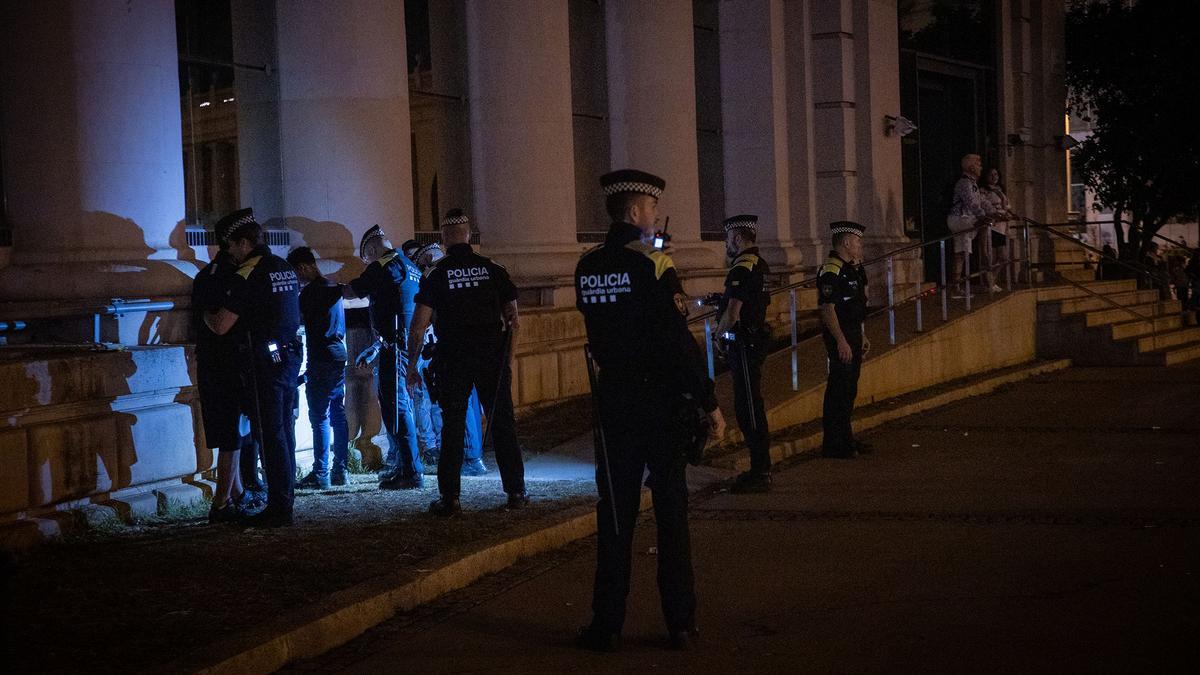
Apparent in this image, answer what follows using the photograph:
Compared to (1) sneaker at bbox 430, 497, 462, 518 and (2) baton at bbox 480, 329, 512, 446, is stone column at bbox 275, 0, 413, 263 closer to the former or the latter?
(2) baton at bbox 480, 329, 512, 446

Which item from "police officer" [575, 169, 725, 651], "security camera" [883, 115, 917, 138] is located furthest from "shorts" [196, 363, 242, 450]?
"security camera" [883, 115, 917, 138]

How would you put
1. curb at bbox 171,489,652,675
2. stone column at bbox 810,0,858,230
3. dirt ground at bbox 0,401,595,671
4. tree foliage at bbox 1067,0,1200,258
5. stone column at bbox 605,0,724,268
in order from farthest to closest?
tree foliage at bbox 1067,0,1200,258 → stone column at bbox 810,0,858,230 → stone column at bbox 605,0,724,268 → dirt ground at bbox 0,401,595,671 → curb at bbox 171,489,652,675

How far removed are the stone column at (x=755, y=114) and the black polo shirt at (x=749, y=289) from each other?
Result: 10061 millimetres

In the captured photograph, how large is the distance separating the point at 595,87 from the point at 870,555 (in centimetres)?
1140

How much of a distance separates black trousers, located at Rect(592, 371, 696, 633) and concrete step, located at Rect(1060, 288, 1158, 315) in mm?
15680

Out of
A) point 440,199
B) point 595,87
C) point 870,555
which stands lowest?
point 870,555

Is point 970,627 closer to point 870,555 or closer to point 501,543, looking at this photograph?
point 870,555

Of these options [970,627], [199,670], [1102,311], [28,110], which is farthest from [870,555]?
[1102,311]

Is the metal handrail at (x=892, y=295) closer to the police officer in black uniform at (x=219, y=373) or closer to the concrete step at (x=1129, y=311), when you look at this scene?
the concrete step at (x=1129, y=311)

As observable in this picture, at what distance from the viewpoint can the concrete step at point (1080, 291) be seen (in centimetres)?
2058

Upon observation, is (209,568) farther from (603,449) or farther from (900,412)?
(900,412)

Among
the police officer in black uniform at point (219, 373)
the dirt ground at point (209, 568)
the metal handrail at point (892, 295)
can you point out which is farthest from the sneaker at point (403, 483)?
the metal handrail at point (892, 295)

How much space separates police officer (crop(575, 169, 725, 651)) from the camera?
20.1 ft

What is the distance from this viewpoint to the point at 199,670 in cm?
543
